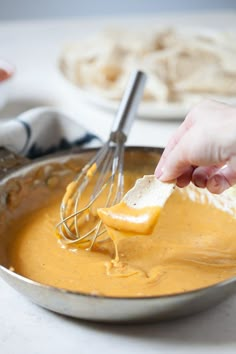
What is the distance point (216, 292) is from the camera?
659 millimetres

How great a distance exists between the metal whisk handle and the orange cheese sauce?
142 millimetres

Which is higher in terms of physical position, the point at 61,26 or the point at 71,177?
the point at 61,26

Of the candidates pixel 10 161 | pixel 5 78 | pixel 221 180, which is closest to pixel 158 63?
pixel 5 78

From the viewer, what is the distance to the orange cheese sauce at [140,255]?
729 mm

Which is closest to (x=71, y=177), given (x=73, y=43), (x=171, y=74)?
(x=171, y=74)

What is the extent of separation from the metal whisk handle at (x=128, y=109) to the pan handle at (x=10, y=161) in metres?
0.14

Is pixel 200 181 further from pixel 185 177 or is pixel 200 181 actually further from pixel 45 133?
pixel 45 133

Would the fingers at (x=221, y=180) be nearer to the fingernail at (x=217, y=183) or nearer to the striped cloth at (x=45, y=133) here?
the fingernail at (x=217, y=183)

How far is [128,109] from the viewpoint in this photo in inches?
39.4

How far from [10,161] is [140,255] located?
29 centimetres

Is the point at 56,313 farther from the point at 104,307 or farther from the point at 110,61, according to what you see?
the point at 110,61

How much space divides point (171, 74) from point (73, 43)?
0.31 m

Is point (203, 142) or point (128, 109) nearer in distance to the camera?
point (203, 142)

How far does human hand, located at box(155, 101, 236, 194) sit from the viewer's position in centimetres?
66
